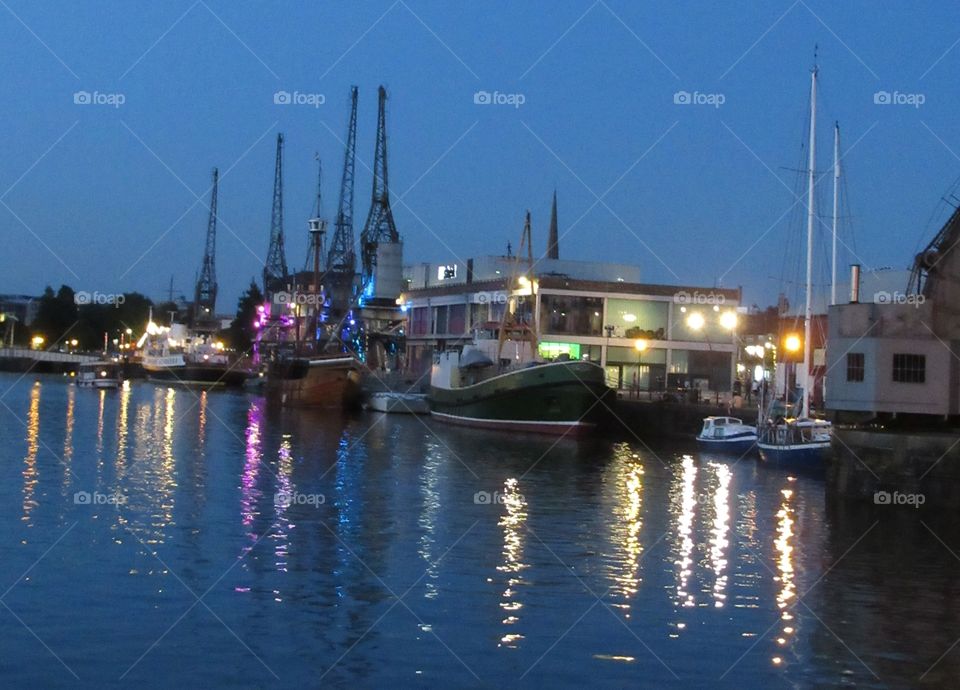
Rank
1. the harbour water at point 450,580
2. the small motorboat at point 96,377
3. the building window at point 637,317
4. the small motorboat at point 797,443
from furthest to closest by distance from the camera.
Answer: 1. the small motorboat at point 96,377
2. the building window at point 637,317
3. the small motorboat at point 797,443
4. the harbour water at point 450,580

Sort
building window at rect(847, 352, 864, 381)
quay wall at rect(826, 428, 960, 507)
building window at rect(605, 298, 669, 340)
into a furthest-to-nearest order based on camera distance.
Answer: building window at rect(605, 298, 669, 340)
building window at rect(847, 352, 864, 381)
quay wall at rect(826, 428, 960, 507)

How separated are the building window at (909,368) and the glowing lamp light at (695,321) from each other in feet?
126

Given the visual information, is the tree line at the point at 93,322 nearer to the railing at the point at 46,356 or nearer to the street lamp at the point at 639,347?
the railing at the point at 46,356

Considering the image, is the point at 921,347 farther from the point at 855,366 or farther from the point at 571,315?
the point at 571,315

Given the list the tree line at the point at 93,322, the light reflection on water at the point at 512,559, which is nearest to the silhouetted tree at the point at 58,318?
the tree line at the point at 93,322

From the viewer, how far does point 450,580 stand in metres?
17.9

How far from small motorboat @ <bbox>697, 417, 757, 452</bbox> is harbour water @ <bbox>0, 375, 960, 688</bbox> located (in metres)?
13.6

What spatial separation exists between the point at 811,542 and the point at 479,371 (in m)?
39.3

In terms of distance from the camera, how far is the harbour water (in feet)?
44.8

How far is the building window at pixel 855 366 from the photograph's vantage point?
1318 inches

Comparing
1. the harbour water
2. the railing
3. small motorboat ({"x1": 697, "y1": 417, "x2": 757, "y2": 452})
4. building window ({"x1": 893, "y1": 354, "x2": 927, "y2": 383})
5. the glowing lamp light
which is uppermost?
the glowing lamp light

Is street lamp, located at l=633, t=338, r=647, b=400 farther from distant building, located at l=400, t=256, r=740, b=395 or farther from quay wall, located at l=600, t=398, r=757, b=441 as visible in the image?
quay wall, located at l=600, t=398, r=757, b=441

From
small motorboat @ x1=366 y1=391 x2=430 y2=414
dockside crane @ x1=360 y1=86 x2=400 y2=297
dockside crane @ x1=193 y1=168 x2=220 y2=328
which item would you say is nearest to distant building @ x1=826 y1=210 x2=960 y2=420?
small motorboat @ x1=366 y1=391 x2=430 y2=414

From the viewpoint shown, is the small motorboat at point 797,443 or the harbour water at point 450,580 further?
the small motorboat at point 797,443
